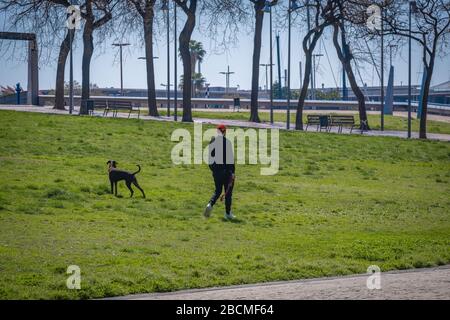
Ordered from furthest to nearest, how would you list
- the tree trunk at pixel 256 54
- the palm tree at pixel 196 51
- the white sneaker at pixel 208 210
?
the palm tree at pixel 196 51 < the tree trunk at pixel 256 54 < the white sneaker at pixel 208 210

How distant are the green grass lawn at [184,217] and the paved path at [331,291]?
1.45 feet

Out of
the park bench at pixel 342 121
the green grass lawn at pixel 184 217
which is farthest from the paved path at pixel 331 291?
the park bench at pixel 342 121

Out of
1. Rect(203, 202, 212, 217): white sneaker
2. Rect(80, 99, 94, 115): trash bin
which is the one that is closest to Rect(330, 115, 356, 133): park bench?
Rect(80, 99, 94, 115): trash bin

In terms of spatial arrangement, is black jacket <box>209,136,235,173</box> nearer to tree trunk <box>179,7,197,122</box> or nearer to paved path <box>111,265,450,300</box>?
paved path <box>111,265,450,300</box>

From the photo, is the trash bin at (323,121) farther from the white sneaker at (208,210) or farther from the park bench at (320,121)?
the white sneaker at (208,210)

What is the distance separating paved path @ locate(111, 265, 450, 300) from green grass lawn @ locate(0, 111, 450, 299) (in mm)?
441

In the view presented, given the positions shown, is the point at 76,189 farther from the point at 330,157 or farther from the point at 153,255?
the point at 330,157

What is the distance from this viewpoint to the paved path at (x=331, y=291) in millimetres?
11805

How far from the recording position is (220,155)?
18.9 metres

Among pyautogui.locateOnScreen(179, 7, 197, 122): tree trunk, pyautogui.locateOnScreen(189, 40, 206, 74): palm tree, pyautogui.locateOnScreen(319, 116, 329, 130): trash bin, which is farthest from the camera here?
pyautogui.locateOnScreen(189, 40, 206, 74): palm tree

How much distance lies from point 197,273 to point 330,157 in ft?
67.8

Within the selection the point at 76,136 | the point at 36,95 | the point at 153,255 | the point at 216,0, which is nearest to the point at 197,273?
the point at 153,255

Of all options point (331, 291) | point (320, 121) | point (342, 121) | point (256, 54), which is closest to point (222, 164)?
point (331, 291)

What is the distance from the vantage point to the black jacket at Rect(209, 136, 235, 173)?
1889 centimetres
